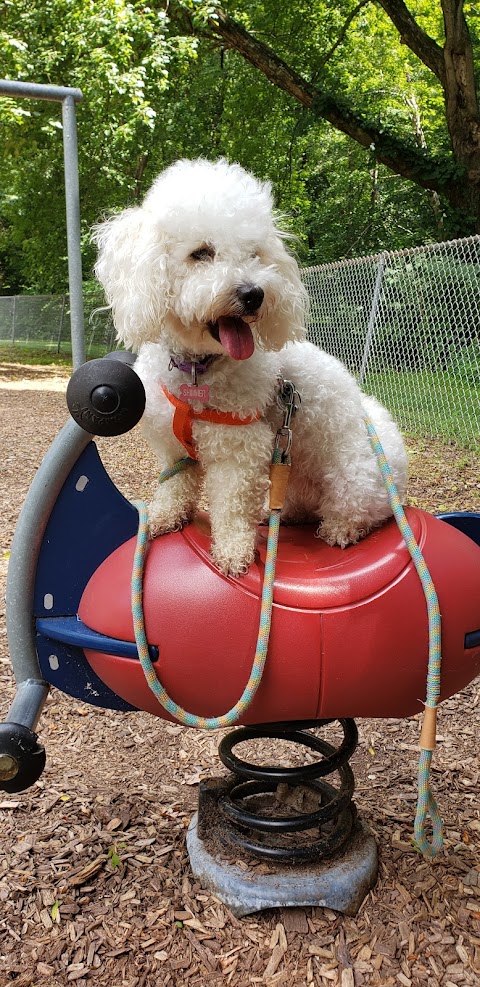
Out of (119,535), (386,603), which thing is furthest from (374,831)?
(119,535)

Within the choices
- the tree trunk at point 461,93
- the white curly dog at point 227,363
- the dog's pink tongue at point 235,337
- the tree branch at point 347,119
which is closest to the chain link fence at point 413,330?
the tree trunk at point 461,93

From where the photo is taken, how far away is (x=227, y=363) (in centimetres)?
183

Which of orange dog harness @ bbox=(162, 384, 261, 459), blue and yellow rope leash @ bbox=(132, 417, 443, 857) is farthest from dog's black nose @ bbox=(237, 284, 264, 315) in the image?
blue and yellow rope leash @ bbox=(132, 417, 443, 857)

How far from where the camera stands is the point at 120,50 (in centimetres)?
1030

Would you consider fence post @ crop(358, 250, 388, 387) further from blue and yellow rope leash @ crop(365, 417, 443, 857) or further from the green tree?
blue and yellow rope leash @ crop(365, 417, 443, 857)

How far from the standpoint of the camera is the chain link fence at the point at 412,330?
7172 mm

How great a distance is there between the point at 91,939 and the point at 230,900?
14.1 inches

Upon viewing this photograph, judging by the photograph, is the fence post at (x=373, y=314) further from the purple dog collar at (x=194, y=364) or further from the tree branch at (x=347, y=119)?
the purple dog collar at (x=194, y=364)

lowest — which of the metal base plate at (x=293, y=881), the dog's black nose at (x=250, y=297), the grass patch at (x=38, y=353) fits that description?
the grass patch at (x=38, y=353)

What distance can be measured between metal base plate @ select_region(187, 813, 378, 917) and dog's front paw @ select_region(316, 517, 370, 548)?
84 cm

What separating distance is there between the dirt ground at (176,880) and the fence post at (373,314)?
518 cm

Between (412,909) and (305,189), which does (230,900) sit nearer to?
(412,909)

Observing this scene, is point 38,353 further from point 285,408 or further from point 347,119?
point 285,408

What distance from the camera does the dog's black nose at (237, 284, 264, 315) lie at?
1678 millimetres
